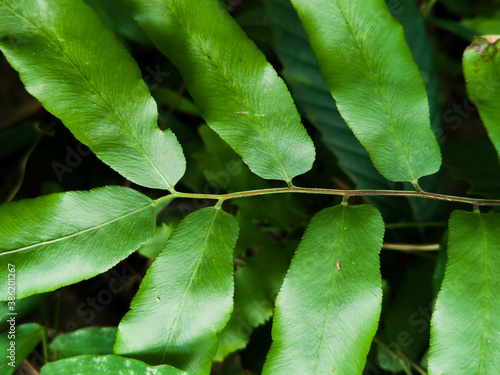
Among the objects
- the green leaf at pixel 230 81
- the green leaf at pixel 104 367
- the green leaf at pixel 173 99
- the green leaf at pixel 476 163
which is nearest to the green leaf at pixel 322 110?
the green leaf at pixel 476 163

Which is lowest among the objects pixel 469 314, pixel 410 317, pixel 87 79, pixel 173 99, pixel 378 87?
pixel 410 317

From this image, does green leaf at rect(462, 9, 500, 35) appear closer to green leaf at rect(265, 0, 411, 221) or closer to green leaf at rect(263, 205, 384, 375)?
green leaf at rect(265, 0, 411, 221)

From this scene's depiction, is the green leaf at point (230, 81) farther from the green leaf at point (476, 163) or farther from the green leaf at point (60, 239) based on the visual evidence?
the green leaf at point (476, 163)

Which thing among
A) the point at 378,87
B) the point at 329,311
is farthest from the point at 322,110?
the point at 329,311

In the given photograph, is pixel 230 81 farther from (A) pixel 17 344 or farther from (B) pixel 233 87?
(A) pixel 17 344

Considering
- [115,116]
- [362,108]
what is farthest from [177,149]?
[362,108]

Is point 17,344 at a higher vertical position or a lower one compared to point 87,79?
lower
